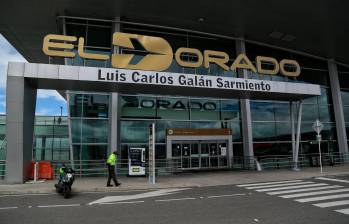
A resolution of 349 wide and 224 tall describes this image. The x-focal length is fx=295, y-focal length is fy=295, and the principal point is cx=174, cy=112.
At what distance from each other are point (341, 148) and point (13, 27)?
30.0 meters

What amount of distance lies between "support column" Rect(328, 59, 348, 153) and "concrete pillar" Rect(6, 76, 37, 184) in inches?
1039

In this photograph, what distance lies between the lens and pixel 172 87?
16047 mm

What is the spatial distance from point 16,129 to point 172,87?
792cm

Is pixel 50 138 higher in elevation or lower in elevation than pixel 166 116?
lower

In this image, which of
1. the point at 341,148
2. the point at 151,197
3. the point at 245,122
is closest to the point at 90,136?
the point at 151,197

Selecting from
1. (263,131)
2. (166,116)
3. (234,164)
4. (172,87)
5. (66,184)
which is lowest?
(66,184)

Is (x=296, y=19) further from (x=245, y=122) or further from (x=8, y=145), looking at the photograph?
(x=8, y=145)

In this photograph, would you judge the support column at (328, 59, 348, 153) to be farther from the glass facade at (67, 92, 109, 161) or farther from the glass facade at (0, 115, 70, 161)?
the glass facade at (0, 115, 70, 161)

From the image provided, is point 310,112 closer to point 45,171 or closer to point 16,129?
point 45,171

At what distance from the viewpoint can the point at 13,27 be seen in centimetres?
2258

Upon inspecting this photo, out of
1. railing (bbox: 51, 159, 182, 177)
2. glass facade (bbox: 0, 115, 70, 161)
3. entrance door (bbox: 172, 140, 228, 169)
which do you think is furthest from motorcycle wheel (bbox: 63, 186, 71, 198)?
glass facade (bbox: 0, 115, 70, 161)

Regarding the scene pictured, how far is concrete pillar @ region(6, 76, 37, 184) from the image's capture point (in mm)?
13625

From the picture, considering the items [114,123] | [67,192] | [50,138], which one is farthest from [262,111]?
[50,138]

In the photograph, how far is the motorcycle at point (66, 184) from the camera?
10.6 m
